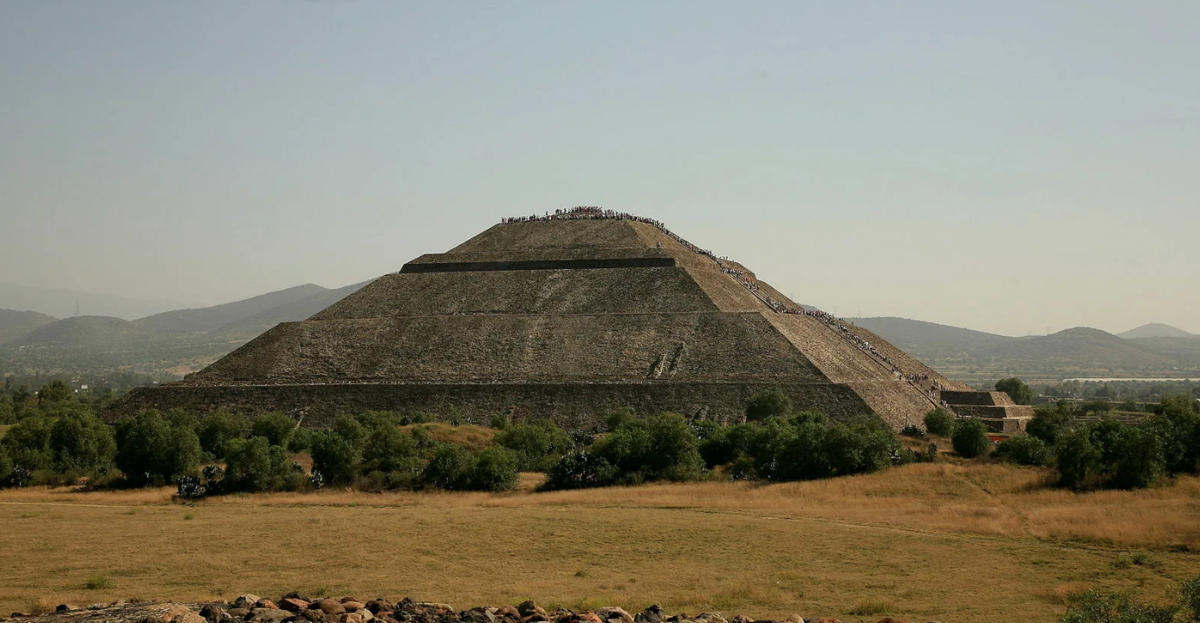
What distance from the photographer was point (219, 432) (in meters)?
53.9

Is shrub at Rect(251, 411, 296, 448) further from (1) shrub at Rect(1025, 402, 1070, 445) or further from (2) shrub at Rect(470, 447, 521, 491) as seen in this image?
(1) shrub at Rect(1025, 402, 1070, 445)

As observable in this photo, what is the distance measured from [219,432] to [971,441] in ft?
102

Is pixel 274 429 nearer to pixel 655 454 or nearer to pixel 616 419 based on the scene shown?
pixel 616 419

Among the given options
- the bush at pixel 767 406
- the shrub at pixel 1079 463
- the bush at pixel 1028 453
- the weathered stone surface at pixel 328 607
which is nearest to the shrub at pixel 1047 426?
the bush at pixel 1028 453

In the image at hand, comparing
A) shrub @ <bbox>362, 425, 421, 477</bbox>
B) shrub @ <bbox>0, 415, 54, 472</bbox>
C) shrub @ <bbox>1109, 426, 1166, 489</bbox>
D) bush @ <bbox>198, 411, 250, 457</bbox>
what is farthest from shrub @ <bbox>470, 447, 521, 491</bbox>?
shrub @ <bbox>1109, 426, 1166, 489</bbox>

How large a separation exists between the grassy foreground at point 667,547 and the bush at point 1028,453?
2.17 metres

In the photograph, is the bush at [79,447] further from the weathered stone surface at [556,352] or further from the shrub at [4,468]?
the weathered stone surface at [556,352]

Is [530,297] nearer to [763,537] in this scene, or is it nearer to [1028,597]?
[763,537]

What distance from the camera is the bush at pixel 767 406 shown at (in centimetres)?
5750

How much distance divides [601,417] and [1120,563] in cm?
3607

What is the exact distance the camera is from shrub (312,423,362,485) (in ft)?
140

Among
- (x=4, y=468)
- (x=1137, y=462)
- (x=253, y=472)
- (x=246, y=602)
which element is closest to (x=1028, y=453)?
(x=1137, y=462)

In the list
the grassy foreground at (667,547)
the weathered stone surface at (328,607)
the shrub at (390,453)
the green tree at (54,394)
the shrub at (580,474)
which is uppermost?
the green tree at (54,394)

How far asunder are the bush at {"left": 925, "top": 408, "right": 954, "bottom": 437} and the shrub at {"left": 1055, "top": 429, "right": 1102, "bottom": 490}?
19.8 m
